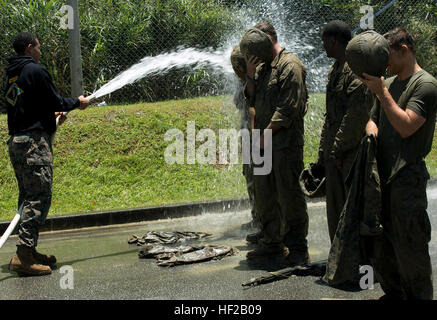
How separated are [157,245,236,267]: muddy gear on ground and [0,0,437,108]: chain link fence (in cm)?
442

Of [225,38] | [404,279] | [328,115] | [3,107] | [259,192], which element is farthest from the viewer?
[225,38]

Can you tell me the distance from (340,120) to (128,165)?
16.0 feet

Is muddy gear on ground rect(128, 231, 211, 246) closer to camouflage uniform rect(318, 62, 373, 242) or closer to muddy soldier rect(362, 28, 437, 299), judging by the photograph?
camouflage uniform rect(318, 62, 373, 242)

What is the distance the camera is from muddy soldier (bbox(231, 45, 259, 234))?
6328 mm

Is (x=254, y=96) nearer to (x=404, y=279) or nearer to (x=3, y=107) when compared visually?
(x=404, y=279)

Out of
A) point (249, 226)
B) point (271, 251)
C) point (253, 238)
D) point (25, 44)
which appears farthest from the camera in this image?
point (249, 226)

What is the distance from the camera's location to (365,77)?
3.93 meters

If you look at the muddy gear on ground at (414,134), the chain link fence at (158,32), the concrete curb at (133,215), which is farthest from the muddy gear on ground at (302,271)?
the chain link fence at (158,32)

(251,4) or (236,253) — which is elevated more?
(251,4)

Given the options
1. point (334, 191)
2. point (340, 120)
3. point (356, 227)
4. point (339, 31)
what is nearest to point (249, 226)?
point (334, 191)

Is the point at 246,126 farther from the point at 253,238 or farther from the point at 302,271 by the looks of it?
the point at 302,271

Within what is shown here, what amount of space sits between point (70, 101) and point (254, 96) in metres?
1.77

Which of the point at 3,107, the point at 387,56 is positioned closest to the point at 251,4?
the point at 3,107

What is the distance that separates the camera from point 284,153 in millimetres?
5422
